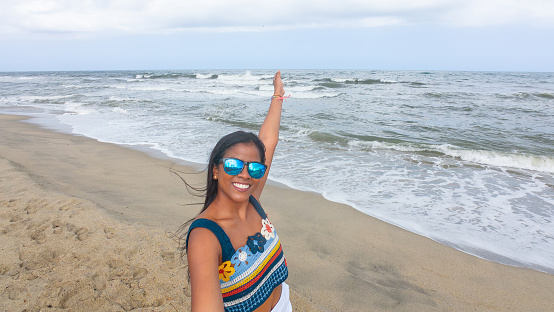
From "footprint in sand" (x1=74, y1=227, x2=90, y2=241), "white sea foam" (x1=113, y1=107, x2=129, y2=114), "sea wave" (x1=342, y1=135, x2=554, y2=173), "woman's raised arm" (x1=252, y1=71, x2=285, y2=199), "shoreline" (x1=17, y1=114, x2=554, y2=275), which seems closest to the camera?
"woman's raised arm" (x1=252, y1=71, x2=285, y2=199)

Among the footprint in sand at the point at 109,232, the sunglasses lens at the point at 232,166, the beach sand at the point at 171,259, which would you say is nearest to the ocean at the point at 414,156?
the beach sand at the point at 171,259

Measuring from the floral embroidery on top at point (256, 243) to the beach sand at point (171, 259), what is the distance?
142cm

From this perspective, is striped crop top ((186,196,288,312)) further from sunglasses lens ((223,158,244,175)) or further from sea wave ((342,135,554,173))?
sea wave ((342,135,554,173))

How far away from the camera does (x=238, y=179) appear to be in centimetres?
161

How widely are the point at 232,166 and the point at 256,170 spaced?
0.11 m

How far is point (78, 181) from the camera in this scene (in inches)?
223

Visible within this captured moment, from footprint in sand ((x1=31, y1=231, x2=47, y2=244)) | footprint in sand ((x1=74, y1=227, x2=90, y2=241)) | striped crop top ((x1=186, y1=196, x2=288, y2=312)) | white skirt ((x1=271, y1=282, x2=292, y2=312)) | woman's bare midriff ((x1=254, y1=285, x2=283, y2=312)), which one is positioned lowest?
footprint in sand ((x1=74, y1=227, x2=90, y2=241))

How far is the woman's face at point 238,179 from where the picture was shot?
1594mm

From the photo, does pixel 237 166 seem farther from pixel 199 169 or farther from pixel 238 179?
pixel 199 169

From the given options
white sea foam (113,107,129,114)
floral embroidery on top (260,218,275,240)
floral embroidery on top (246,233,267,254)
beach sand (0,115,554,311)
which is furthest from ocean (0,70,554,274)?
floral embroidery on top (246,233,267,254)

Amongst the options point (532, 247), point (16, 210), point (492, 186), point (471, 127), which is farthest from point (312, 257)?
point (471, 127)

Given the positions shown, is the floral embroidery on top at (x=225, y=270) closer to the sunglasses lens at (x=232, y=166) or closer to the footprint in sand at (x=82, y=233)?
the sunglasses lens at (x=232, y=166)

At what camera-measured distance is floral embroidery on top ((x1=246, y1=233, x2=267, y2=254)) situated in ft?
4.95

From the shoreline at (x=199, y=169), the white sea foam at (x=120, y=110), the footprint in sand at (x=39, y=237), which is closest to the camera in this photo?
the footprint in sand at (x=39, y=237)
